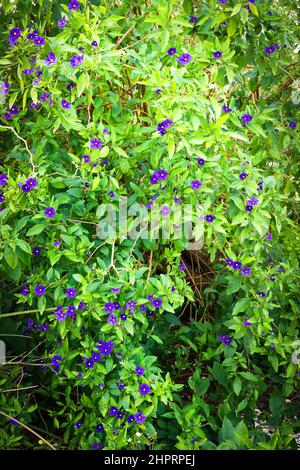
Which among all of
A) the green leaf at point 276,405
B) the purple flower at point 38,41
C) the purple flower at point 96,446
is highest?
the purple flower at point 38,41

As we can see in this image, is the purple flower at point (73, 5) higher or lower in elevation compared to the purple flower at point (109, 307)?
higher

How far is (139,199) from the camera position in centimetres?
192

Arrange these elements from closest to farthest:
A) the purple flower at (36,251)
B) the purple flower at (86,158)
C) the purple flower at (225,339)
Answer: the purple flower at (86,158), the purple flower at (36,251), the purple flower at (225,339)

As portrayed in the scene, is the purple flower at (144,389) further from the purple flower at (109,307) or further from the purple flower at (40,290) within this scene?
the purple flower at (40,290)

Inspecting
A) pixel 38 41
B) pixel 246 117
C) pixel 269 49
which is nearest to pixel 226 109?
pixel 246 117

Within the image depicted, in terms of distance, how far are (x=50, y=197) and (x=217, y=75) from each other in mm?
681

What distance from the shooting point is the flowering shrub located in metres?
1.68

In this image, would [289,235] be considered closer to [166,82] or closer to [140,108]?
[140,108]

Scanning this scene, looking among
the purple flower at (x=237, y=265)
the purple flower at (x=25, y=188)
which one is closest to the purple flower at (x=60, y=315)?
the purple flower at (x=25, y=188)

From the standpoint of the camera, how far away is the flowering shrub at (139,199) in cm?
168

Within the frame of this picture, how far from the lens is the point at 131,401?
6.08 feet

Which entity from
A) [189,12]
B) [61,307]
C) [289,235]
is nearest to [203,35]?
[189,12]
